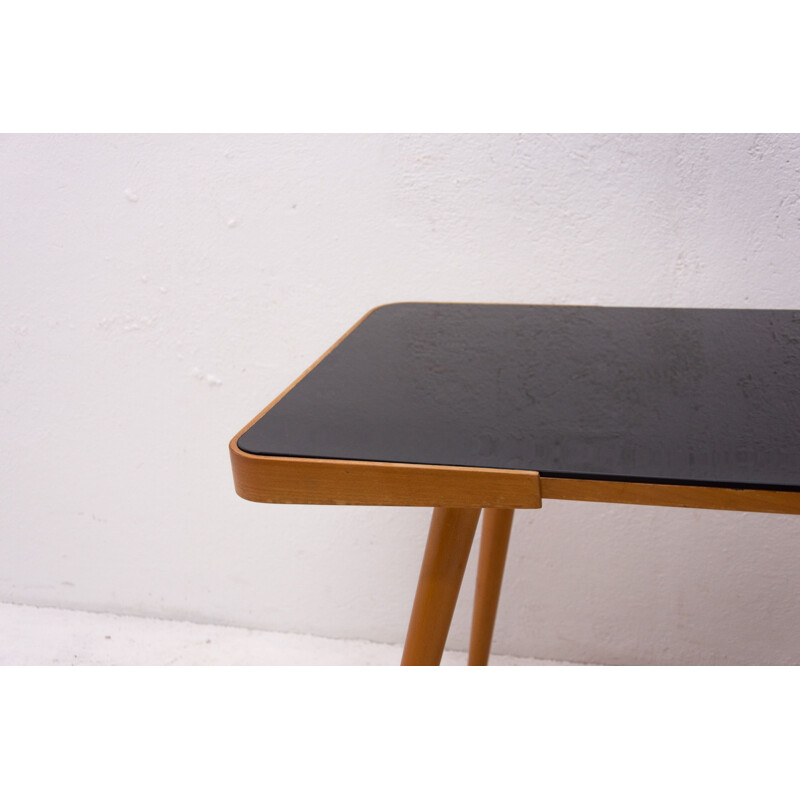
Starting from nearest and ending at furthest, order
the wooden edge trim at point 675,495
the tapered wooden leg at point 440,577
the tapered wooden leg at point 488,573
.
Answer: the wooden edge trim at point 675,495, the tapered wooden leg at point 440,577, the tapered wooden leg at point 488,573

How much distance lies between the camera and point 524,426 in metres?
0.56

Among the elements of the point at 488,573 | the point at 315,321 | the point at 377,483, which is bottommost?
the point at 488,573

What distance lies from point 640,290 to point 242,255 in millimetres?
575

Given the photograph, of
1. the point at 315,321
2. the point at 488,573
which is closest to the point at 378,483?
the point at 488,573

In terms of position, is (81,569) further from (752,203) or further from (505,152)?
(752,203)

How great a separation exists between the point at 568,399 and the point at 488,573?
51 centimetres

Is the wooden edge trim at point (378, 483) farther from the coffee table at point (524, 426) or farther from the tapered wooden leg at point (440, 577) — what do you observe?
the tapered wooden leg at point (440, 577)

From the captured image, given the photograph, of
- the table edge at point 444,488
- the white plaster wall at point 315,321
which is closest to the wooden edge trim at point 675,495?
the table edge at point 444,488

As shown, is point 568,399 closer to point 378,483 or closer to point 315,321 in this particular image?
point 378,483

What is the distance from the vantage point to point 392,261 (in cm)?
122

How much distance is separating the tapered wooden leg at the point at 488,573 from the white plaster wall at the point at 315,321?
0.76 feet

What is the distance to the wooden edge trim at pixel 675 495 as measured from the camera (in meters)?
0.47

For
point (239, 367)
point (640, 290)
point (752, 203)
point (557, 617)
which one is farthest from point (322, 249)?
point (557, 617)

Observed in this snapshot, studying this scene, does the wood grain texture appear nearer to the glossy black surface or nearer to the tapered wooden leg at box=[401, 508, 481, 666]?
the glossy black surface
